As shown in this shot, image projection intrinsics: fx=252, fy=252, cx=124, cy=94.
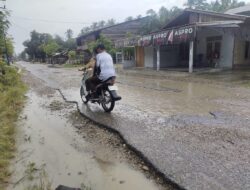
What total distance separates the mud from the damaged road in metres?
0.26

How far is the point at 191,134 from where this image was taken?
4.74 metres

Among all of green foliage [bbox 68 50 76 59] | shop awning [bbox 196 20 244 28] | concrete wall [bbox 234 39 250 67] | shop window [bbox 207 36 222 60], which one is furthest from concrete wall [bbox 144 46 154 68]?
green foliage [bbox 68 50 76 59]

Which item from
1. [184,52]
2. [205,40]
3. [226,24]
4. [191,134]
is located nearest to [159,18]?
[184,52]

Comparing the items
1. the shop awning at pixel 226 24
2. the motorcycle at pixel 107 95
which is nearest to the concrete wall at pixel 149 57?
the shop awning at pixel 226 24

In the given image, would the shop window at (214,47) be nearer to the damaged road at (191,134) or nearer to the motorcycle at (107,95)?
the damaged road at (191,134)

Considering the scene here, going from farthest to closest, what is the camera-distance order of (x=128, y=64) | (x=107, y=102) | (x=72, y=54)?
(x=72, y=54) < (x=128, y=64) < (x=107, y=102)

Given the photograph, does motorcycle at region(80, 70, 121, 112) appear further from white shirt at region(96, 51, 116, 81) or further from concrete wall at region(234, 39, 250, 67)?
concrete wall at region(234, 39, 250, 67)

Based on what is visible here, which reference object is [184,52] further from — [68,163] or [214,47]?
[68,163]

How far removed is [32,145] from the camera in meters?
4.64

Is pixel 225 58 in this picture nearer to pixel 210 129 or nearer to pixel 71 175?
pixel 210 129

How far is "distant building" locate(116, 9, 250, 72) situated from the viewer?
52.5ft

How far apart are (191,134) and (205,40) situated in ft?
54.2

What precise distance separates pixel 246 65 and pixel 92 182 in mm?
17392

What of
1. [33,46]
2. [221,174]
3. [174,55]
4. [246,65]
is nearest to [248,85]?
[246,65]
